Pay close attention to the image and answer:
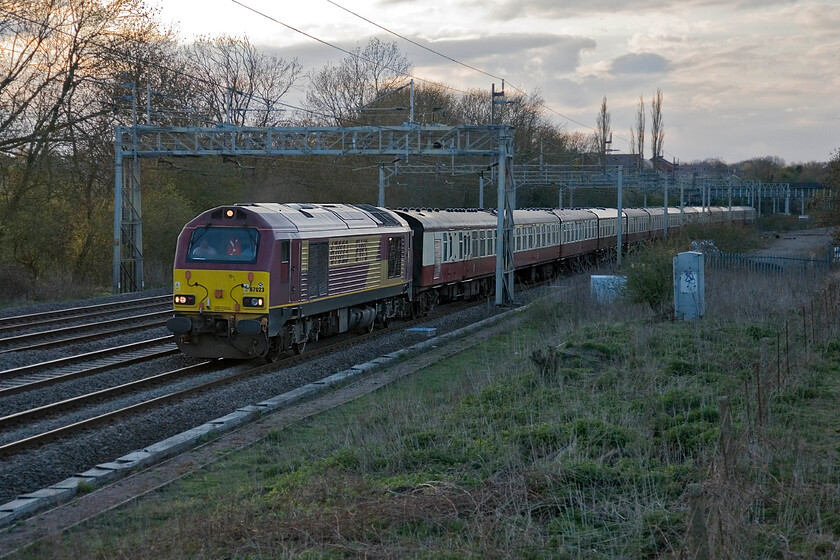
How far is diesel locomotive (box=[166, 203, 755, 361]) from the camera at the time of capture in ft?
52.7

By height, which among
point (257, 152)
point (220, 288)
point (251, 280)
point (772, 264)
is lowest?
point (772, 264)

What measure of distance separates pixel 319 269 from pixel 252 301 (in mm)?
2328

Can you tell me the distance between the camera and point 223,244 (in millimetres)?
16344

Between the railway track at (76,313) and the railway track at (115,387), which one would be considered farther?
the railway track at (76,313)

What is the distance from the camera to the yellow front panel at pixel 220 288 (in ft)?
52.4

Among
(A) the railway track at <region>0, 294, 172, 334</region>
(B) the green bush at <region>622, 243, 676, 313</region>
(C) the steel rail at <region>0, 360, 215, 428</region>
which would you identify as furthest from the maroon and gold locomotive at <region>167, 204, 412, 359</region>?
(B) the green bush at <region>622, 243, 676, 313</region>

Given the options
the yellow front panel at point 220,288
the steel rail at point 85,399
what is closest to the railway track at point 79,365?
the steel rail at point 85,399

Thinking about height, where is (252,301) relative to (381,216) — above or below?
below

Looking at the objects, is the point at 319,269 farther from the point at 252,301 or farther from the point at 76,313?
the point at 76,313

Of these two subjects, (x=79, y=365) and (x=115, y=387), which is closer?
(x=115, y=387)

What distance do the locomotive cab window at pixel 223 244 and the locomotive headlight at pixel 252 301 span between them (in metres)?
0.66

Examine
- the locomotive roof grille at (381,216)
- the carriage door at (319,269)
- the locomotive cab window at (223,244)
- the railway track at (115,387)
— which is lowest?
the railway track at (115,387)

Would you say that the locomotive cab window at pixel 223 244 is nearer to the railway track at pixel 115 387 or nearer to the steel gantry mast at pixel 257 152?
the railway track at pixel 115 387

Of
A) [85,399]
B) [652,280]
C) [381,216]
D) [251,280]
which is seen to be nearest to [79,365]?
[85,399]
